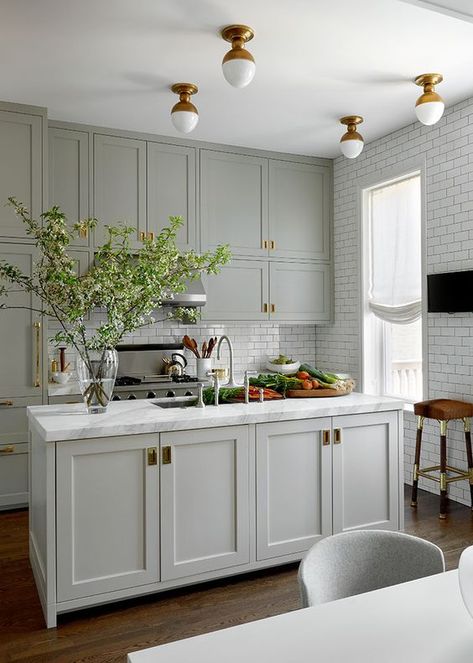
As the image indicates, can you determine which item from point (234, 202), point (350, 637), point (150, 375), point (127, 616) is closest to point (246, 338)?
point (150, 375)

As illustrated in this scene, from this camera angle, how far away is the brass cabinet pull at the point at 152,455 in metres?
2.69

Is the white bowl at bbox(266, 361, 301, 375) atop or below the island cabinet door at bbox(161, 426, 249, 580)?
atop

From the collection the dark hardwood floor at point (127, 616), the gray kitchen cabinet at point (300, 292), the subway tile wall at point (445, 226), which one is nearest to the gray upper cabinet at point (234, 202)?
the gray kitchen cabinet at point (300, 292)

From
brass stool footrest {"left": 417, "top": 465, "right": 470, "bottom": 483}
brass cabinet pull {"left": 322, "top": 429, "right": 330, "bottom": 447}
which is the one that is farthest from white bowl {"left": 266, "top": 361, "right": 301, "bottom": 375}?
brass cabinet pull {"left": 322, "top": 429, "right": 330, "bottom": 447}

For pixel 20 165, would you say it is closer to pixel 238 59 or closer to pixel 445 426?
pixel 238 59

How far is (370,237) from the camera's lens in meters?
5.39

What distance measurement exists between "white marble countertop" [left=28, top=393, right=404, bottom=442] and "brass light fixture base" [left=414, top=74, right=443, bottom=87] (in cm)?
218

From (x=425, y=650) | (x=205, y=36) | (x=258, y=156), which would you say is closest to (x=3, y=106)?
(x=205, y=36)

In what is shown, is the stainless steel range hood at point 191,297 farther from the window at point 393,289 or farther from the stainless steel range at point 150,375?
the window at point 393,289

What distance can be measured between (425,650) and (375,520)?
2.36 m

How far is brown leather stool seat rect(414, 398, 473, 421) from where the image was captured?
396 centimetres

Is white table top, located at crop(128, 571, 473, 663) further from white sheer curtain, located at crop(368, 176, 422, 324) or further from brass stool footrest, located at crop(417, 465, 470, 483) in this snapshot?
white sheer curtain, located at crop(368, 176, 422, 324)

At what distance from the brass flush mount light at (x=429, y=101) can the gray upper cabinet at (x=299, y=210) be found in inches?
75.8

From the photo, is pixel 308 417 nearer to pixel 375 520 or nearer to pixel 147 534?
pixel 375 520
